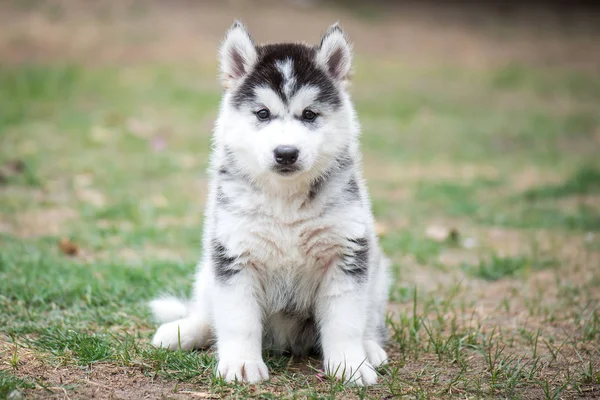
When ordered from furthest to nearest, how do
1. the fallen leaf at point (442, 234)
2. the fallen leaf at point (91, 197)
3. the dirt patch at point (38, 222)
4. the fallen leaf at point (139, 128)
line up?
the fallen leaf at point (139, 128) < the fallen leaf at point (91, 197) < the fallen leaf at point (442, 234) < the dirt patch at point (38, 222)

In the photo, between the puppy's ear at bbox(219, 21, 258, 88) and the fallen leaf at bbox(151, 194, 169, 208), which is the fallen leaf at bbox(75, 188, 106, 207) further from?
the puppy's ear at bbox(219, 21, 258, 88)

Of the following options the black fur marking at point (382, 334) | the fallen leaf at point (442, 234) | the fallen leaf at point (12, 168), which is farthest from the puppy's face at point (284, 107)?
the fallen leaf at point (12, 168)

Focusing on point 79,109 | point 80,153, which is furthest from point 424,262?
point 79,109

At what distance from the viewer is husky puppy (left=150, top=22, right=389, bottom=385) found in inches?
140

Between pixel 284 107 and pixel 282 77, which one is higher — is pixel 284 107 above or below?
below

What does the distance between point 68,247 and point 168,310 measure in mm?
1906

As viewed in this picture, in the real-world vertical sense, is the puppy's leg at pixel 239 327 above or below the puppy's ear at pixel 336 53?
below

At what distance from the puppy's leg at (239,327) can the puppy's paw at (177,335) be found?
371 millimetres

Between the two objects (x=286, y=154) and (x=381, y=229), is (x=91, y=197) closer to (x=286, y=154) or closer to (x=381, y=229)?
(x=381, y=229)

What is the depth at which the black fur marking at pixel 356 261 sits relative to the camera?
363cm

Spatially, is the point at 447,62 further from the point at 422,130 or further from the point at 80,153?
the point at 80,153

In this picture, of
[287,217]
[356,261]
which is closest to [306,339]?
[356,261]

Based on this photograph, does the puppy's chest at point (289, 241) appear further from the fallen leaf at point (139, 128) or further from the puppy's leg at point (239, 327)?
the fallen leaf at point (139, 128)

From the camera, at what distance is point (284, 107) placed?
363 centimetres
